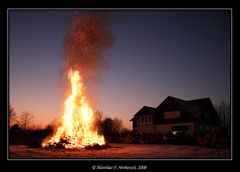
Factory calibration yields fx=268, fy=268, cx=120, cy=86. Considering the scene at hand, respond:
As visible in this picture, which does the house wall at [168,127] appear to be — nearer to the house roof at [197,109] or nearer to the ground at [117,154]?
the house roof at [197,109]

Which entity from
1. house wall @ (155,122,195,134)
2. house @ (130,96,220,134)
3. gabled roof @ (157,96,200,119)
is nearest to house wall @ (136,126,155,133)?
house @ (130,96,220,134)

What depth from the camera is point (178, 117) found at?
133 ft

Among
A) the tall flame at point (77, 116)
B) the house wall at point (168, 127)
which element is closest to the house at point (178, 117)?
the house wall at point (168, 127)

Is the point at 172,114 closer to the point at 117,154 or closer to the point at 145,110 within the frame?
the point at 145,110

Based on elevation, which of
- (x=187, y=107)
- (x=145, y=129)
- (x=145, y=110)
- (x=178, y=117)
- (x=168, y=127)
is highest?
(x=187, y=107)

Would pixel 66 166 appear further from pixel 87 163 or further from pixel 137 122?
pixel 137 122

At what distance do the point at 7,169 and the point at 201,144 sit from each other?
1840cm

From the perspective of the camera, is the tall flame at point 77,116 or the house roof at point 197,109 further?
the house roof at point 197,109

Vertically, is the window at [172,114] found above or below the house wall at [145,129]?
above

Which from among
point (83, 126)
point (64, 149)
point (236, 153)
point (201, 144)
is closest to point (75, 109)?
point (83, 126)

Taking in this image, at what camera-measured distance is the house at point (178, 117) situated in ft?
129

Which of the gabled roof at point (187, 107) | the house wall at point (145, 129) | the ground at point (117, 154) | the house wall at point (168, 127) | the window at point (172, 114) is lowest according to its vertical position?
the house wall at point (145, 129)

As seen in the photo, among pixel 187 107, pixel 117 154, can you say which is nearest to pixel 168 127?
pixel 187 107

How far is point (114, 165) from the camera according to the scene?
41.7ft
